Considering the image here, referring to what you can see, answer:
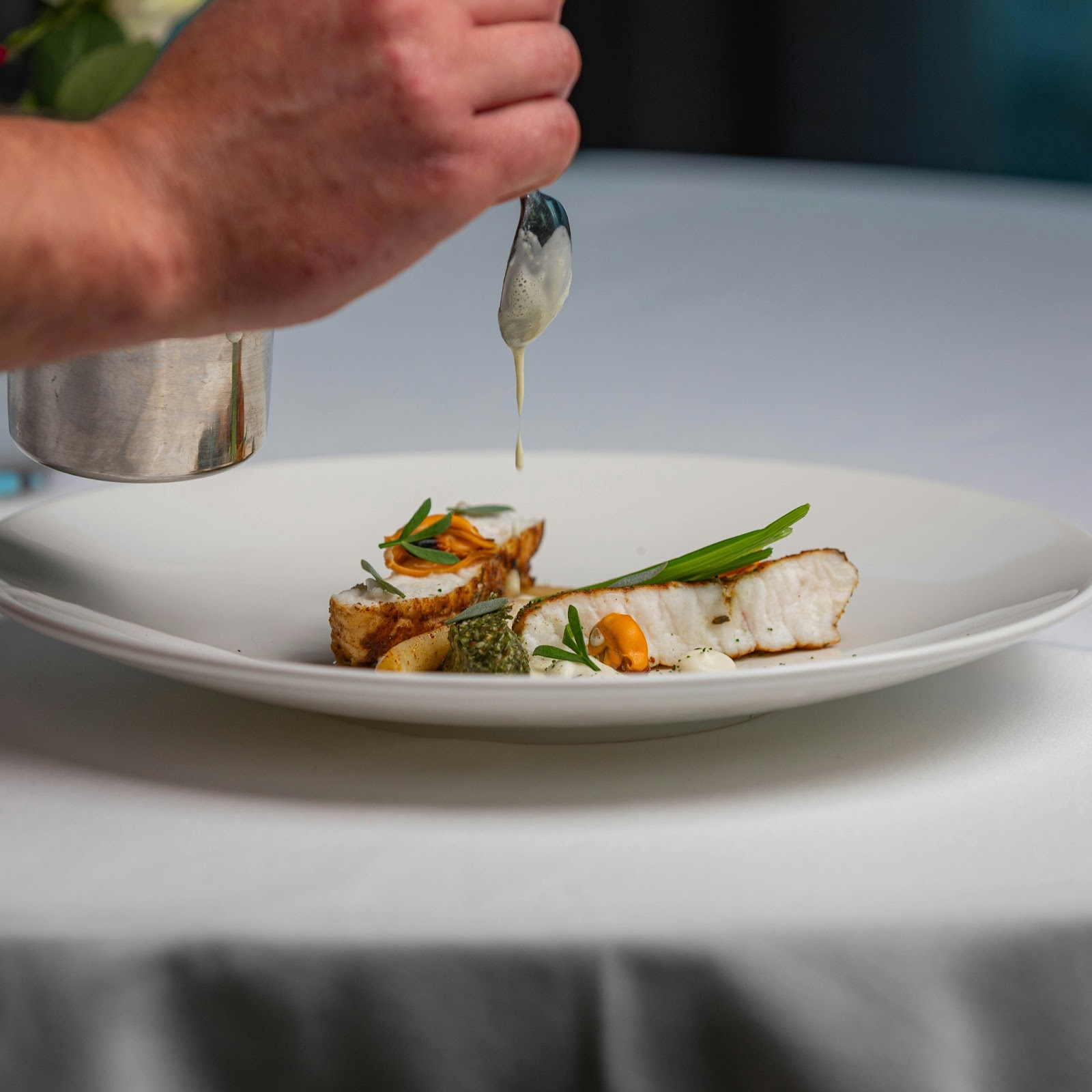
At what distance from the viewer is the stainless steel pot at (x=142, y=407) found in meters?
1.29

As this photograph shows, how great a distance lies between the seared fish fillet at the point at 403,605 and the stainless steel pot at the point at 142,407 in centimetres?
19

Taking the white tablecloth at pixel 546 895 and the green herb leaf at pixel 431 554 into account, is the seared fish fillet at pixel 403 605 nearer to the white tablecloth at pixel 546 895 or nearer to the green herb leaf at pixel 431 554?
the green herb leaf at pixel 431 554

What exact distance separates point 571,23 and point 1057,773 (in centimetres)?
662

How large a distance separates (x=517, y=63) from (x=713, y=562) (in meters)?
0.52

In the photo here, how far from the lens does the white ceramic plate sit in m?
0.94

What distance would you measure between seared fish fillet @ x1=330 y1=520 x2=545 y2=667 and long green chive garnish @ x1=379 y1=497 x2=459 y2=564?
3 centimetres

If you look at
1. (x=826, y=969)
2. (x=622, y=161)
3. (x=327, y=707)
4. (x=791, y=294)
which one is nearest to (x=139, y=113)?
(x=327, y=707)

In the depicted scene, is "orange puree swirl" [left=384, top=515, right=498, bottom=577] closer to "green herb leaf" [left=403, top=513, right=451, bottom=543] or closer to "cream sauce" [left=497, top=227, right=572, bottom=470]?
"green herb leaf" [left=403, top=513, right=451, bottom=543]

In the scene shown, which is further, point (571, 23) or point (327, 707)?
point (571, 23)

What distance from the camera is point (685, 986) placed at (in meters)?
0.80

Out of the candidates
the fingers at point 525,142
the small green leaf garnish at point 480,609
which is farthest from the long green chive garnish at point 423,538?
the fingers at point 525,142

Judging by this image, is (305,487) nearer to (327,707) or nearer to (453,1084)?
(327,707)

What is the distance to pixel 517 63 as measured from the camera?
96 centimetres

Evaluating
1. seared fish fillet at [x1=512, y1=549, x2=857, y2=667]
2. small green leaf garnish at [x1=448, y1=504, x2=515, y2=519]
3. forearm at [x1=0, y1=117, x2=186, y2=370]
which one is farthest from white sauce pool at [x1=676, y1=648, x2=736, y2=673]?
forearm at [x1=0, y1=117, x2=186, y2=370]
